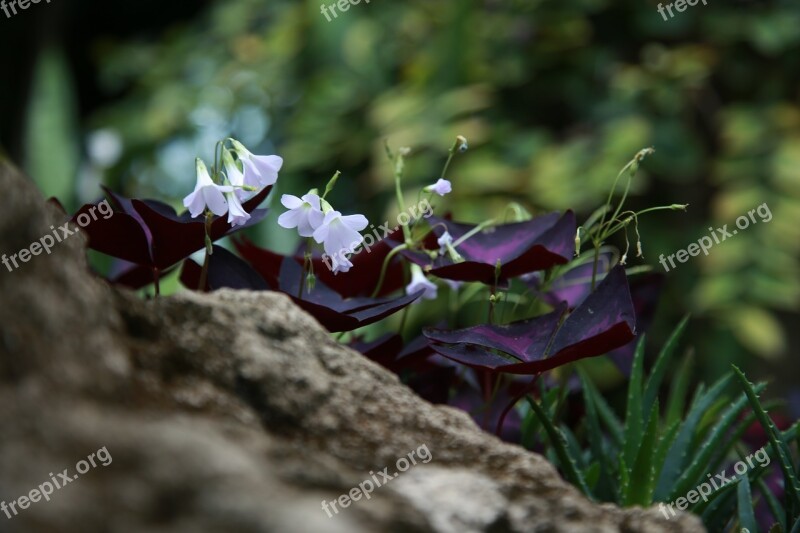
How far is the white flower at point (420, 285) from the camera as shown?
0.78 metres

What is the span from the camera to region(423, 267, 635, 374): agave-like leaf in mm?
604

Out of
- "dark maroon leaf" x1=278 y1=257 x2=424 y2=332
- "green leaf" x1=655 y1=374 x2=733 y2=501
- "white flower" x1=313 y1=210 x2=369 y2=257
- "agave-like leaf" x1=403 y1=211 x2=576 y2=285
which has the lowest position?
"green leaf" x1=655 y1=374 x2=733 y2=501

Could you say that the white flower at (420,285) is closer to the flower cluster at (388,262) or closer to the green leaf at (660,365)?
the flower cluster at (388,262)

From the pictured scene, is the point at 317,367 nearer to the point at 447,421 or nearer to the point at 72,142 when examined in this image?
the point at 447,421

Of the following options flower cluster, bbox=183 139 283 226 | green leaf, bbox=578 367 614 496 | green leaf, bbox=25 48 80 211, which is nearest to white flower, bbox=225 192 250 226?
flower cluster, bbox=183 139 283 226

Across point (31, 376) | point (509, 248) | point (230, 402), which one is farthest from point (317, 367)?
point (509, 248)

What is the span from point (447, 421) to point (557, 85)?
8.35 ft

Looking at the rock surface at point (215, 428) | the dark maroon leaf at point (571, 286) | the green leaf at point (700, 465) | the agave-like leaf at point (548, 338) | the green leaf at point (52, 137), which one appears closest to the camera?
the rock surface at point (215, 428)

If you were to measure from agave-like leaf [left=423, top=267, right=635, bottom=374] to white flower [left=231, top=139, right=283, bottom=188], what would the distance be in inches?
7.1

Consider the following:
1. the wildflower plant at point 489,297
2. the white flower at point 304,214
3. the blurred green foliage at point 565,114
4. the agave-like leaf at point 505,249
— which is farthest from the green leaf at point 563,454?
the blurred green foliage at point 565,114

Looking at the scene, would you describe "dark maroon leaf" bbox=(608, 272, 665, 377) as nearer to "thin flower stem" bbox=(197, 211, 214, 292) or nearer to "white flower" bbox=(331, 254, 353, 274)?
"white flower" bbox=(331, 254, 353, 274)

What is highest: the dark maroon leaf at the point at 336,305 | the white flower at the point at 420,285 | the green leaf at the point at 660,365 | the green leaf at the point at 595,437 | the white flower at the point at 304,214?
the white flower at the point at 304,214

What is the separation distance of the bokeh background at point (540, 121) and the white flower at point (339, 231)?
1807mm

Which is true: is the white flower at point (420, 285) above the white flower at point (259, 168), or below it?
below
